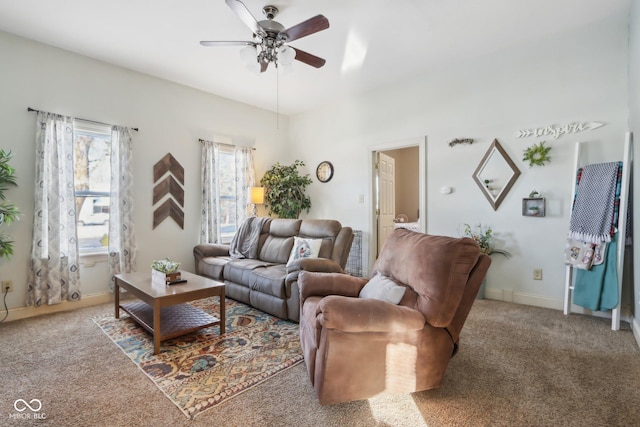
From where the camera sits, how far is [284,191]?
5262 millimetres

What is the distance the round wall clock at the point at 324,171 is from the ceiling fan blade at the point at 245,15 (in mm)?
2873

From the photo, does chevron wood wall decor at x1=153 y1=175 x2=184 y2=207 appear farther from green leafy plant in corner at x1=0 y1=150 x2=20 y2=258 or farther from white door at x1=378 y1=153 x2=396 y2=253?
white door at x1=378 y1=153 x2=396 y2=253

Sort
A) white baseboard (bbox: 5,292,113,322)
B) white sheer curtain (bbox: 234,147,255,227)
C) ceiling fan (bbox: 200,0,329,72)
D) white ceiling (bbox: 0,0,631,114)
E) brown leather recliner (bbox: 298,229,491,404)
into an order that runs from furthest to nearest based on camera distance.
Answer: white sheer curtain (bbox: 234,147,255,227), white baseboard (bbox: 5,292,113,322), white ceiling (bbox: 0,0,631,114), ceiling fan (bbox: 200,0,329,72), brown leather recliner (bbox: 298,229,491,404)

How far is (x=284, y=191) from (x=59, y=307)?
10.5ft

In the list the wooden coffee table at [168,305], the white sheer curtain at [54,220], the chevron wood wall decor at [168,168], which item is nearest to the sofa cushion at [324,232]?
the wooden coffee table at [168,305]

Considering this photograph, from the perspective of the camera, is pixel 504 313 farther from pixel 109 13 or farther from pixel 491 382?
pixel 109 13

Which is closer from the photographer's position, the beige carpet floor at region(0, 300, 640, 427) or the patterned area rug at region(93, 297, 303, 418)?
the beige carpet floor at region(0, 300, 640, 427)

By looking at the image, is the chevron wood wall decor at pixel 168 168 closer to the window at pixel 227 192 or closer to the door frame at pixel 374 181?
the window at pixel 227 192

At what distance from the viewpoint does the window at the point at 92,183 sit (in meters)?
3.63

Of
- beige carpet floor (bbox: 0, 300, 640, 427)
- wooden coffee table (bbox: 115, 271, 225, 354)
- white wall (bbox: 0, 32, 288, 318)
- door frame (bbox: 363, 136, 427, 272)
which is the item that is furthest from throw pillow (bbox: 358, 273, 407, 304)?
white wall (bbox: 0, 32, 288, 318)

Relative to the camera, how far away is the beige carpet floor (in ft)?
5.34

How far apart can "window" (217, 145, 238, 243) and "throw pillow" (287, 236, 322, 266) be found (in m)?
1.73

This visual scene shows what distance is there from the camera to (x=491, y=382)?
6.44 feet

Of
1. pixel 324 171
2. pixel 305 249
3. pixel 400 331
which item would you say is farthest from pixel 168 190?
pixel 400 331
